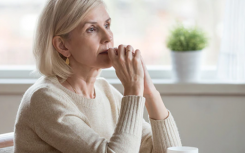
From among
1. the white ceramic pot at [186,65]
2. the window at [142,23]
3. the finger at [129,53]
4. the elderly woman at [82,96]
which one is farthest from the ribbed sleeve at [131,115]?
the window at [142,23]

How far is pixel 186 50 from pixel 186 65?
0.10m

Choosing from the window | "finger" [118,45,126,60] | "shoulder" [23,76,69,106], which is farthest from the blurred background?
"shoulder" [23,76,69,106]

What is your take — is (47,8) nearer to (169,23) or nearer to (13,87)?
(13,87)

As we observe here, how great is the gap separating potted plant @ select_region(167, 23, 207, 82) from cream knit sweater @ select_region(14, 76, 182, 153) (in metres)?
1.03

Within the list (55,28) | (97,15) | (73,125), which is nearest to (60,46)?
(55,28)

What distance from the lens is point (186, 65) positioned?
8.20 ft

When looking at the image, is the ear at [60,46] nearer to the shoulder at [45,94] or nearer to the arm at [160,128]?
the shoulder at [45,94]

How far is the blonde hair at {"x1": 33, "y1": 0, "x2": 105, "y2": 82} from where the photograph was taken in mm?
1404

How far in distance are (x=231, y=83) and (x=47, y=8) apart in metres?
1.47

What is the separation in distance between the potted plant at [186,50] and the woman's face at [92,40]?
1.10 metres

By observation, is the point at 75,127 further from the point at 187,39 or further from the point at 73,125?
the point at 187,39

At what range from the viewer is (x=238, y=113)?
2545mm

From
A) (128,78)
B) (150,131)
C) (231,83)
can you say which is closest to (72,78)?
(128,78)

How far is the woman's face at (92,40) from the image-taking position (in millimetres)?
1434
